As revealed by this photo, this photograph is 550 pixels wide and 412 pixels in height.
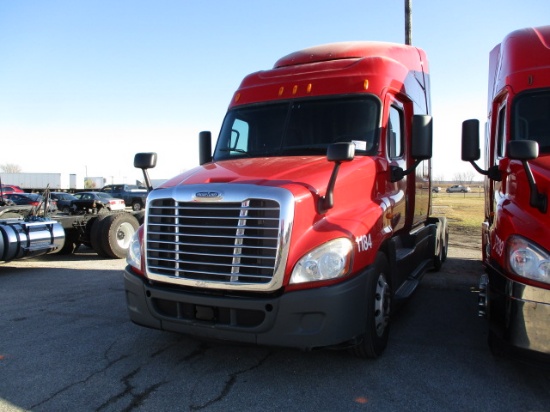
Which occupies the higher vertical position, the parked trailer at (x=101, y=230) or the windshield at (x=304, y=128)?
the windshield at (x=304, y=128)

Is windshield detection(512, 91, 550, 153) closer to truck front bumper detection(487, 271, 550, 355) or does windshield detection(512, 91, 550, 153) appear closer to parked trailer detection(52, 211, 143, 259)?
truck front bumper detection(487, 271, 550, 355)

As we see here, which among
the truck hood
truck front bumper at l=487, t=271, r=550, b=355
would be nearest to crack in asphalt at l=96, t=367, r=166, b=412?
the truck hood

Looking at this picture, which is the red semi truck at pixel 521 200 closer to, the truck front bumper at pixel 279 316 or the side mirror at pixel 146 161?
the truck front bumper at pixel 279 316

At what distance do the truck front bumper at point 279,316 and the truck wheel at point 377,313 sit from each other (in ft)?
0.55

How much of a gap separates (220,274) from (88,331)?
90.2 inches

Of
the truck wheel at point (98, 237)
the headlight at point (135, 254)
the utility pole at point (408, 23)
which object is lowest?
the truck wheel at point (98, 237)

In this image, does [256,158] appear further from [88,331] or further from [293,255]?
[88,331]

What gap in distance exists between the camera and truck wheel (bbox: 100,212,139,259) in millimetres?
9773

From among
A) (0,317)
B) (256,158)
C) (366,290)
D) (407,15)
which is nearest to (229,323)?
(366,290)

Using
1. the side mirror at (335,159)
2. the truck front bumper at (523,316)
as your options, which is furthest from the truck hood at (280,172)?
the truck front bumper at (523,316)

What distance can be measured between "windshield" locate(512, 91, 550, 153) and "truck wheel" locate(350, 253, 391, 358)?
5.74 feet

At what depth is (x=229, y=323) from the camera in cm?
342

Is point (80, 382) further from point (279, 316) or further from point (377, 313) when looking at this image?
point (377, 313)

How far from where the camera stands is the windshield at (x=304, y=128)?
14.8 feet
